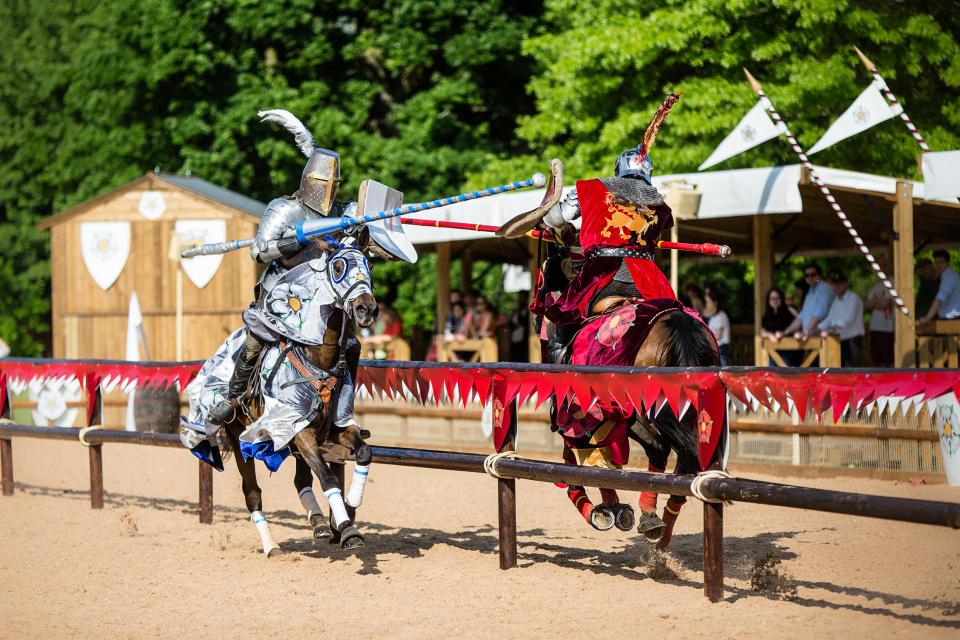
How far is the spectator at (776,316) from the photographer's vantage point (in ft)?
44.8

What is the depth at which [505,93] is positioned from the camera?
2627cm

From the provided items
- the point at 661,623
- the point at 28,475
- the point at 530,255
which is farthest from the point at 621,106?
the point at 661,623

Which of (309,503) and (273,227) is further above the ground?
(273,227)

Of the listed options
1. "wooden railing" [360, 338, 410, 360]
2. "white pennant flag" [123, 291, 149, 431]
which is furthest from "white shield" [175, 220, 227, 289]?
"wooden railing" [360, 338, 410, 360]

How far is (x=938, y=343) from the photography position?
40.3 feet

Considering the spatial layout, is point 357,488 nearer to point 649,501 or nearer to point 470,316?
point 649,501

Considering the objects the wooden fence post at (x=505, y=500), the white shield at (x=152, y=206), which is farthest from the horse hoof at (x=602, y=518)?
the white shield at (x=152, y=206)

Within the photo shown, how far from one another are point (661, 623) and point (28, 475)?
9191 millimetres

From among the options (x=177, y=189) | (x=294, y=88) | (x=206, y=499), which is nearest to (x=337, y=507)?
(x=206, y=499)

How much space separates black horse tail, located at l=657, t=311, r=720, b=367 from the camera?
6.63 m

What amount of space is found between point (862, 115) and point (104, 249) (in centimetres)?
1163

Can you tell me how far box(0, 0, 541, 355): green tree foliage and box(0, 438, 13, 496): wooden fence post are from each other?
13.7m

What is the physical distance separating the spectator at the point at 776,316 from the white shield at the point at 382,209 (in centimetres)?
708

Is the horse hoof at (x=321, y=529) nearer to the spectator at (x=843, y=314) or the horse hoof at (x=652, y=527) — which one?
the horse hoof at (x=652, y=527)
